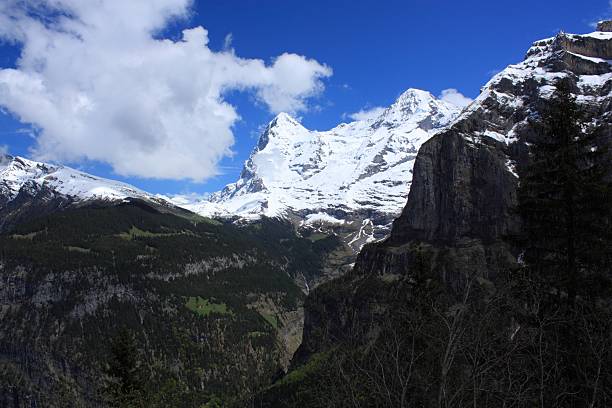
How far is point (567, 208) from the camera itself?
85.0 feet

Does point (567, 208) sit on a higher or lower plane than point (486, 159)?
lower

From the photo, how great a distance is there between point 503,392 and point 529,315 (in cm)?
805

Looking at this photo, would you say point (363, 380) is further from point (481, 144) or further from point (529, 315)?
point (481, 144)

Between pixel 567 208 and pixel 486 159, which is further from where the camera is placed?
pixel 486 159

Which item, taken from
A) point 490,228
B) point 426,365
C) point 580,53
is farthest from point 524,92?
point 426,365

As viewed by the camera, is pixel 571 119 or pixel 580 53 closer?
pixel 571 119

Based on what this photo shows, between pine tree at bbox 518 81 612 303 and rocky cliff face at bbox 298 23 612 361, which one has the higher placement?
rocky cliff face at bbox 298 23 612 361

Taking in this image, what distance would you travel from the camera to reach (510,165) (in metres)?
173

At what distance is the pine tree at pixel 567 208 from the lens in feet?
82.8

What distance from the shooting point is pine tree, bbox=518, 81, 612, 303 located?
25250 millimetres

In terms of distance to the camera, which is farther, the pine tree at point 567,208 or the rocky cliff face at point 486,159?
the rocky cliff face at point 486,159

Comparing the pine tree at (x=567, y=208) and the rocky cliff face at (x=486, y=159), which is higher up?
the rocky cliff face at (x=486, y=159)

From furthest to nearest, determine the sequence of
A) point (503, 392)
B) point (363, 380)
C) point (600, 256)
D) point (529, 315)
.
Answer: point (600, 256)
point (529, 315)
point (363, 380)
point (503, 392)

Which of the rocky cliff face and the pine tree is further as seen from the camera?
the rocky cliff face
